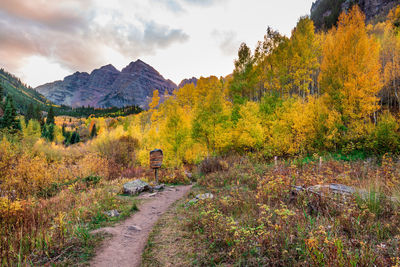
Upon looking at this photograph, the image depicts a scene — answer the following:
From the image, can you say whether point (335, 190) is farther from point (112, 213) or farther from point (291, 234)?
point (112, 213)

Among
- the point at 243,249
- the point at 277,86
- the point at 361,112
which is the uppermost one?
the point at 277,86

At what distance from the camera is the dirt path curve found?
3705mm

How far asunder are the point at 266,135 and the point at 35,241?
1682 centimetres

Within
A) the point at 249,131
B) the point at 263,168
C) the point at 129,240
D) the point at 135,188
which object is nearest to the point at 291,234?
the point at 129,240

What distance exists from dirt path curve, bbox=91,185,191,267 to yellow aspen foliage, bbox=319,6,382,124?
1719 centimetres

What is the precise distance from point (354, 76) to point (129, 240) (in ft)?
67.2

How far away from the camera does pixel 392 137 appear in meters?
12.0

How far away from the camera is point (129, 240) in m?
4.63

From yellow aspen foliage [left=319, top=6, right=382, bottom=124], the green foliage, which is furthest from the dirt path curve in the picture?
the green foliage

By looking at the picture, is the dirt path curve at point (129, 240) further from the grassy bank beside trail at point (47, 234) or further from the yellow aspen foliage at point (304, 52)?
the yellow aspen foliage at point (304, 52)

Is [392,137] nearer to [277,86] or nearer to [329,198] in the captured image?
[277,86]

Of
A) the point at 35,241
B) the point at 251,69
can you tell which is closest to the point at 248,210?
the point at 35,241

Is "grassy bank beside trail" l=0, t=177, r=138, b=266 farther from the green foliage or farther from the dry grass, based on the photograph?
the green foliage

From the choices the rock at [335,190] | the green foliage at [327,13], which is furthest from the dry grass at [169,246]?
the green foliage at [327,13]
